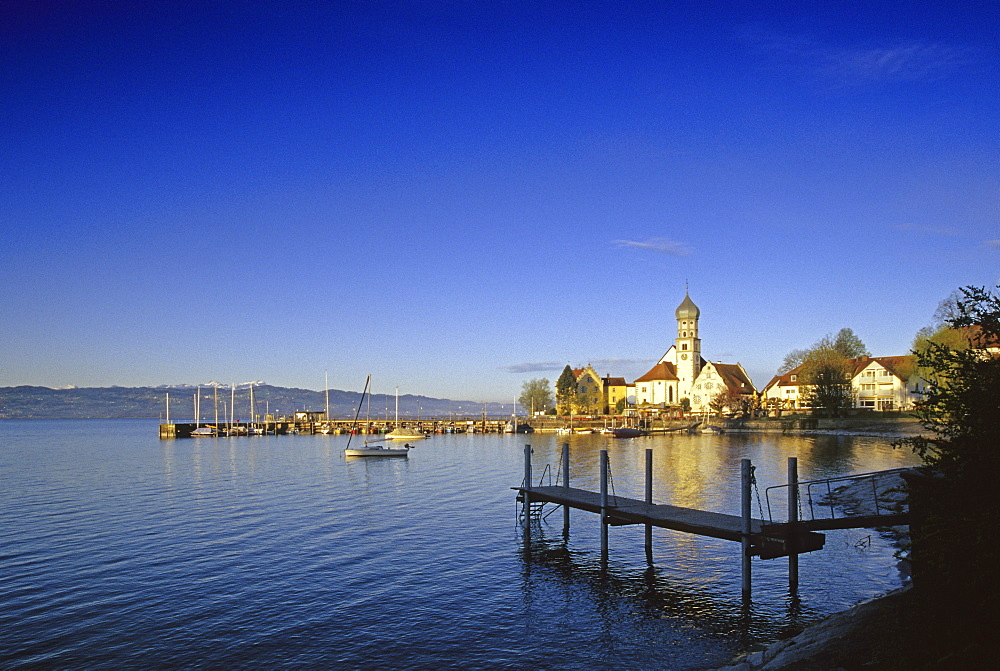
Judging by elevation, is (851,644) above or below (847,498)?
above

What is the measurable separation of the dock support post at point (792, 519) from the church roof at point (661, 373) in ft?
500

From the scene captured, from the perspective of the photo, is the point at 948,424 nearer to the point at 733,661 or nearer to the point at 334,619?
the point at 733,661

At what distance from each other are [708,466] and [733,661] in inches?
2207

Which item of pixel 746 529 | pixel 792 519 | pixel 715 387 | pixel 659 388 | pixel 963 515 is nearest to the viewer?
pixel 963 515

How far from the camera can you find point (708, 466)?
72812 millimetres

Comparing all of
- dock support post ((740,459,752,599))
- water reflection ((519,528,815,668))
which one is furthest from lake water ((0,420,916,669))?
dock support post ((740,459,752,599))

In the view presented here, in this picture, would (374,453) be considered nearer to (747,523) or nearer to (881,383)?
(747,523)

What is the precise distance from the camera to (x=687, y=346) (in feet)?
572

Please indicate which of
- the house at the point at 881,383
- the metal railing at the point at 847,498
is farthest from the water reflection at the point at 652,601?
the house at the point at 881,383

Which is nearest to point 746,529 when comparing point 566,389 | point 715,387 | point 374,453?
point 374,453

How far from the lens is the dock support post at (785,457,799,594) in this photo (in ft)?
75.5

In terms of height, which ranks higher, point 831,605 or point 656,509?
point 656,509

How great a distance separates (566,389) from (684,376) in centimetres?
2868

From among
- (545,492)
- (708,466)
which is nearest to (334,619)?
(545,492)
